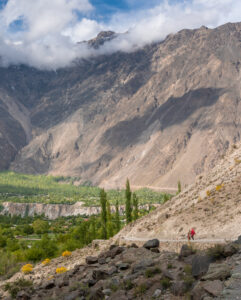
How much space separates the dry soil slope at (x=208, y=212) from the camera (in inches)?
1024

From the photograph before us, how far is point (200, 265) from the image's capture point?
1452 cm

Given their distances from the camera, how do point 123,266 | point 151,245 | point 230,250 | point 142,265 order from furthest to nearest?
1. point 151,245
2. point 123,266
3. point 142,265
4. point 230,250

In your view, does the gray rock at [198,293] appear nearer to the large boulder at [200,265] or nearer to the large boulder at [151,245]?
the large boulder at [200,265]

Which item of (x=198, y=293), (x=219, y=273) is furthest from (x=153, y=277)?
(x=198, y=293)

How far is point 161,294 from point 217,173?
965 inches

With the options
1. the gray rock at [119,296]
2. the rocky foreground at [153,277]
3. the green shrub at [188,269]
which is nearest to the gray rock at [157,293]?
the rocky foreground at [153,277]

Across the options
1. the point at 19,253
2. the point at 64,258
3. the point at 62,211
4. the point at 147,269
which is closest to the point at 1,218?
the point at 62,211

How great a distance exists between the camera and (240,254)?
1430cm

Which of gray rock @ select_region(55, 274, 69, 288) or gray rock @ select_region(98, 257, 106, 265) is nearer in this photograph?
gray rock @ select_region(55, 274, 69, 288)

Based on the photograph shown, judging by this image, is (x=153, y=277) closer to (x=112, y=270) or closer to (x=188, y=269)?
(x=188, y=269)

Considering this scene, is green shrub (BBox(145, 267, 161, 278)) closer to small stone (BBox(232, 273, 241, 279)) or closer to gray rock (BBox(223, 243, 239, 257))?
gray rock (BBox(223, 243, 239, 257))

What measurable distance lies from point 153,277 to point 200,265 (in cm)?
241

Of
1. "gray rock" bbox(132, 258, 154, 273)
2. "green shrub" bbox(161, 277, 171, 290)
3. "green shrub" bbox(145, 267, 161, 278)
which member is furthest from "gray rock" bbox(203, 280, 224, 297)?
"gray rock" bbox(132, 258, 154, 273)

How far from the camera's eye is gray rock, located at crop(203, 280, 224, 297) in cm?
1150
